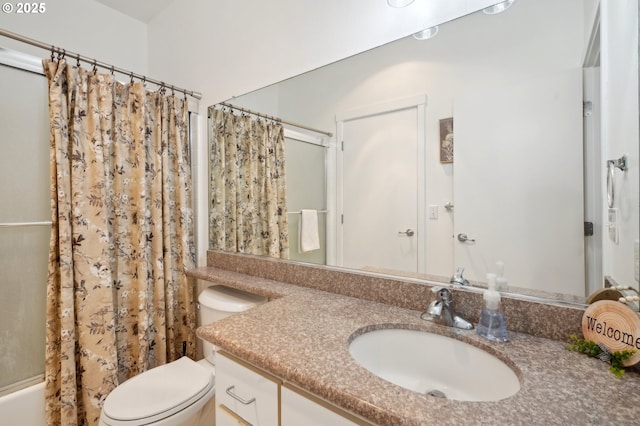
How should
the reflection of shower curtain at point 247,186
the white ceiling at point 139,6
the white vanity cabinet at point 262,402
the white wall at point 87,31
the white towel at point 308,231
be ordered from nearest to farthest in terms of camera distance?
1. the white vanity cabinet at point 262,402
2. the white towel at point 308,231
3. the reflection of shower curtain at point 247,186
4. the white wall at point 87,31
5. the white ceiling at point 139,6

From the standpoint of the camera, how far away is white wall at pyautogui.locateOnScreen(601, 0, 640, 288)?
65 cm

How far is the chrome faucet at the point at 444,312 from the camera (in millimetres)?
881

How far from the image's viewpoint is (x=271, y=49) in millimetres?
1529

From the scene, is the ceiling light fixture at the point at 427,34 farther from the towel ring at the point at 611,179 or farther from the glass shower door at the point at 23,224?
the glass shower door at the point at 23,224

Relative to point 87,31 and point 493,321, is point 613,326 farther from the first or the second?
point 87,31

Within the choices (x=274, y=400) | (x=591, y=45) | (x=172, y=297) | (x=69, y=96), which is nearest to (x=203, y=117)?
(x=69, y=96)

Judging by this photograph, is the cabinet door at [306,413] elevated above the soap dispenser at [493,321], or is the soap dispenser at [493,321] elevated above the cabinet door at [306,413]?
the soap dispenser at [493,321]

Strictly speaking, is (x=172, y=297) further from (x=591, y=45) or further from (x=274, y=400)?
(x=591, y=45)

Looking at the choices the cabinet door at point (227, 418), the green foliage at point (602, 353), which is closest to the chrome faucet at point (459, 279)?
the green foliage at point (602, 353)

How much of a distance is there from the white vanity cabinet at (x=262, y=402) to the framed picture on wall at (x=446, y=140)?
0.86m

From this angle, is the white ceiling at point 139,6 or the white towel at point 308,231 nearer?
the white towel at point 308,231

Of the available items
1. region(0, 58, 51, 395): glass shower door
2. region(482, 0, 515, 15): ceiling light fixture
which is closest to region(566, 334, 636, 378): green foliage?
region(482, 0, 515, 15): ceiling light fixture

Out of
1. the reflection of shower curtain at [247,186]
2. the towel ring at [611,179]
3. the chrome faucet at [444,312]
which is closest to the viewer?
the towel ring at [611,179]

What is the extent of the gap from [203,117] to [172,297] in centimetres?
119
